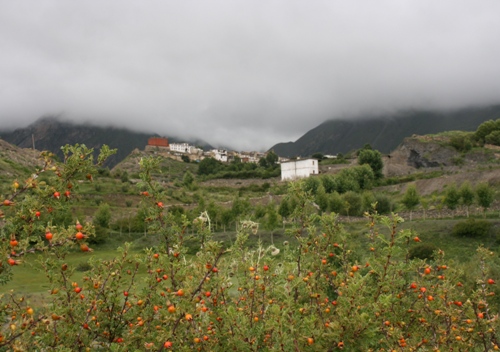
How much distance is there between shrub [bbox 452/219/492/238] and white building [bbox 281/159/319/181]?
182 ft

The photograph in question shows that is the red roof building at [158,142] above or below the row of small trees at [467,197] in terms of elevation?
above

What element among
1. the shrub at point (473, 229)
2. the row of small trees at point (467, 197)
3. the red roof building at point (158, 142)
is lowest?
the shrub at point (473, 229)

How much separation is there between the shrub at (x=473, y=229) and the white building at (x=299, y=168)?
182 ft

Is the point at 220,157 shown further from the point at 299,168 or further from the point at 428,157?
the point at 428,157

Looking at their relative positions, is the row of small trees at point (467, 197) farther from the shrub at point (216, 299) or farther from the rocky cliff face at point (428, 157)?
the shrub at point (216, 299)

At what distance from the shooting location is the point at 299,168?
278 ft

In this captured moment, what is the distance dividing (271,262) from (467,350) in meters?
2.00

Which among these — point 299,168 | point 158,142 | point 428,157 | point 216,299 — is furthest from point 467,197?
point 158,142

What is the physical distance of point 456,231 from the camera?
27.7 metres

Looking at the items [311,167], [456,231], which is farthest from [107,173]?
[456,231]

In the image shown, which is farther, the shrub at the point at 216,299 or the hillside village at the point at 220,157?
the hillside village at the point at 220,157

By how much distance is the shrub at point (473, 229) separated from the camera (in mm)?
26619

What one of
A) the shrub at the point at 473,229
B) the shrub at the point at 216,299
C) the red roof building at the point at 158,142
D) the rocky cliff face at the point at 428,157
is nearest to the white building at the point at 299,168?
the rocky cliff face at the point at 428,157

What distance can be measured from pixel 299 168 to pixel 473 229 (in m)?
58.3
